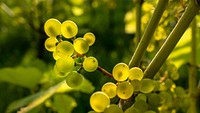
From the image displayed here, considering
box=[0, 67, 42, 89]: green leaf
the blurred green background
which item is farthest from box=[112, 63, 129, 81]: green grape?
box=[0, 67, 42, 89]: green leaf

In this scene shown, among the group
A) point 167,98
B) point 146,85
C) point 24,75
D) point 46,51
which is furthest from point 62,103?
point 46,51

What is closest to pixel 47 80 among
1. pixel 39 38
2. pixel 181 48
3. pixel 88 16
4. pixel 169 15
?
pixel 181 48

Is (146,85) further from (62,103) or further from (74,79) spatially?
(62,103)

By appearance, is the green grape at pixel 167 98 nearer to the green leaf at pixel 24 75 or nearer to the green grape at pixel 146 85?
the green grape at pixel 146 85

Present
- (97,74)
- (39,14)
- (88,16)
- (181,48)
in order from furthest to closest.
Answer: (88,16)
(39,14)
(97,74)
(181,48)

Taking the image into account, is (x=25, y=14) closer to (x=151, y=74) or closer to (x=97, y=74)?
(x=97, y=74)

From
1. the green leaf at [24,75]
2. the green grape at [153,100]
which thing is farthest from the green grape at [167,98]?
the green leaf at [24,75]

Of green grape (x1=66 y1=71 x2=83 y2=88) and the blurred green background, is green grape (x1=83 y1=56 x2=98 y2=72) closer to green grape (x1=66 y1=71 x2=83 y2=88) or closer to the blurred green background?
green grape (x1=66 y1=71 x2=83 y2=88)
